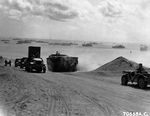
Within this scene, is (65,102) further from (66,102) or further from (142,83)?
(142,83)

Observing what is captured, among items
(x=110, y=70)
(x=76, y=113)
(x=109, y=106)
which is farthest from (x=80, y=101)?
(x=110, y=70)

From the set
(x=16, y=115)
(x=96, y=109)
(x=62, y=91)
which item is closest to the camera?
(x=16, y=115)

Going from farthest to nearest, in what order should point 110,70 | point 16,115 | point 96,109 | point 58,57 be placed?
1. point 58,57
2. point 110,70
3. point 96,109
4. point 16,115

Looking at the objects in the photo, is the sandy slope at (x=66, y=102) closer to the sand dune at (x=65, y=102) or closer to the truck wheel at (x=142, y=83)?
the sand dune at (x=65, y=102)

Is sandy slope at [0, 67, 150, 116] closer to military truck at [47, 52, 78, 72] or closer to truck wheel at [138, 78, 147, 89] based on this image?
truck wheel at [138, 78, 147, 89]

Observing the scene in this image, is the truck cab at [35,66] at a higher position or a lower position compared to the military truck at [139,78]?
lower

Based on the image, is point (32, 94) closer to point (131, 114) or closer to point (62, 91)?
point (62, 91)

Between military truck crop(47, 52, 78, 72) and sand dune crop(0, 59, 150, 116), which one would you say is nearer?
sand dune crop(0, 59, 150, 116)

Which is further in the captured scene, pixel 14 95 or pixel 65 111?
pixel 14 95

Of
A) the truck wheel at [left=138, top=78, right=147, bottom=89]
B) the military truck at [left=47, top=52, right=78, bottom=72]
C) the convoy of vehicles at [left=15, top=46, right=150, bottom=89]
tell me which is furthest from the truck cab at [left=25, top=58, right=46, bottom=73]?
the truck wheel at [left=138, top=78, right=147, bottom=89]

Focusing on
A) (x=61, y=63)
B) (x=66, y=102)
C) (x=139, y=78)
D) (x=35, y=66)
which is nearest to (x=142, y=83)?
(x=139, y=78)

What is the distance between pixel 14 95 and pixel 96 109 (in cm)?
497

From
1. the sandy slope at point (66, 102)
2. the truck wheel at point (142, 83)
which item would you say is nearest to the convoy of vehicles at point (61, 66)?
the truck wheel at point (142, 83)

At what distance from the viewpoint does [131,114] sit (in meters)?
12.2
